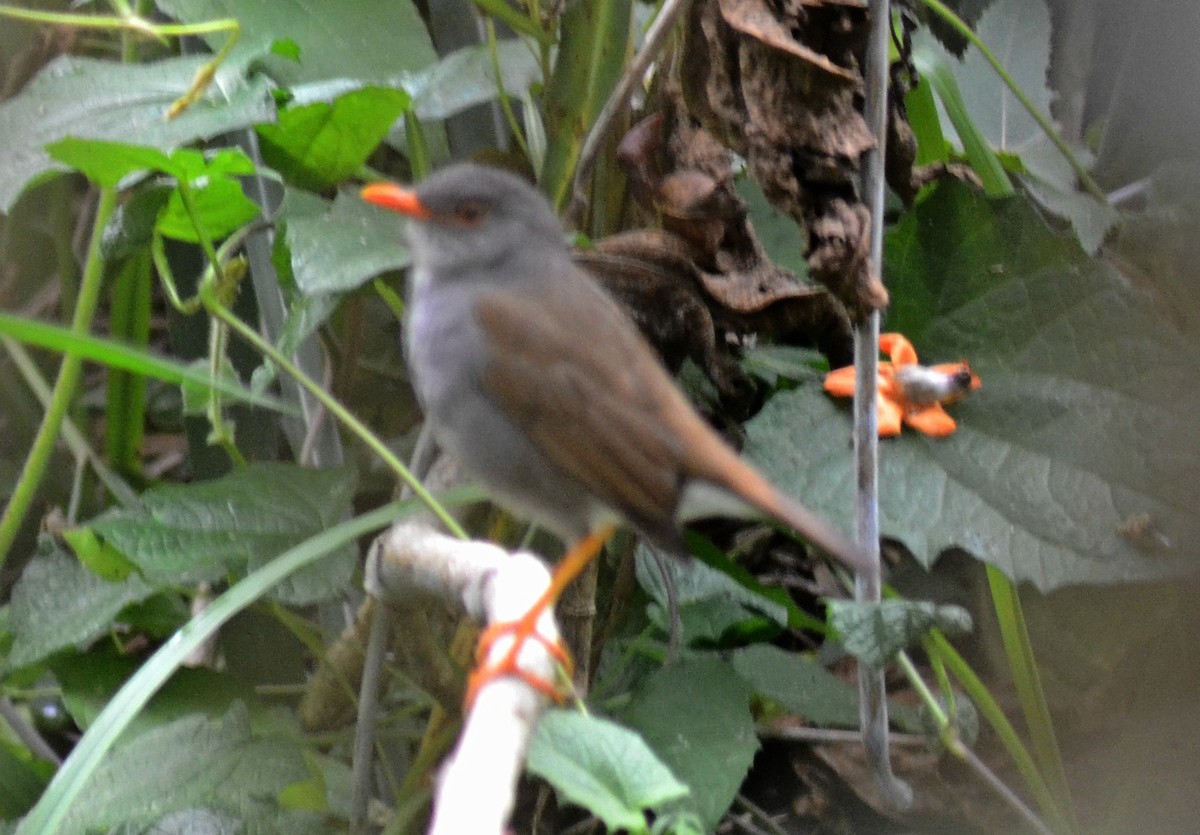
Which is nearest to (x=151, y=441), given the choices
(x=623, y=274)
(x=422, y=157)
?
(x=422, y=157)

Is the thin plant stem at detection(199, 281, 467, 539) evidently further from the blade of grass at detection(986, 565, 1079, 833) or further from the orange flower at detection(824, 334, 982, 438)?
the blade of grass at detection(986, 565, 1079, 833)

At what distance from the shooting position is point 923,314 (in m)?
2.08

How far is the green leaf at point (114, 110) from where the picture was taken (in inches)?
68.9

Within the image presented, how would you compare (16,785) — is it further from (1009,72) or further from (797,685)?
(1009,72)

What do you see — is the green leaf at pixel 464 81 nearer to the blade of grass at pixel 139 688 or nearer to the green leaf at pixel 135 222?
the green leaf at pixel 135 222

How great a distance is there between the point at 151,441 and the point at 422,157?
6.39ft

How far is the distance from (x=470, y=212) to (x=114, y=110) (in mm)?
631

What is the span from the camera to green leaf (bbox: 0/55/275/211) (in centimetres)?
175

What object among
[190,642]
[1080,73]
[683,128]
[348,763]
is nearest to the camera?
[190,642]

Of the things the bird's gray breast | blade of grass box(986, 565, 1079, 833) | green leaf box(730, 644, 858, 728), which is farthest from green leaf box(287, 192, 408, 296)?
blade of grass box(986, 565, 1079, 833)

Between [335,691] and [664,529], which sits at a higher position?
[664,529]

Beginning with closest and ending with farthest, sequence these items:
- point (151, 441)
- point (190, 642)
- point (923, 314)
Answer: point (190, 642), point (923, 314), point (151, 441)

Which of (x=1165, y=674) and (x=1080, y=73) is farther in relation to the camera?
(x=1080, y=73)

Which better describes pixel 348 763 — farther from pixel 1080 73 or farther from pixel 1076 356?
pixel 1080 73
